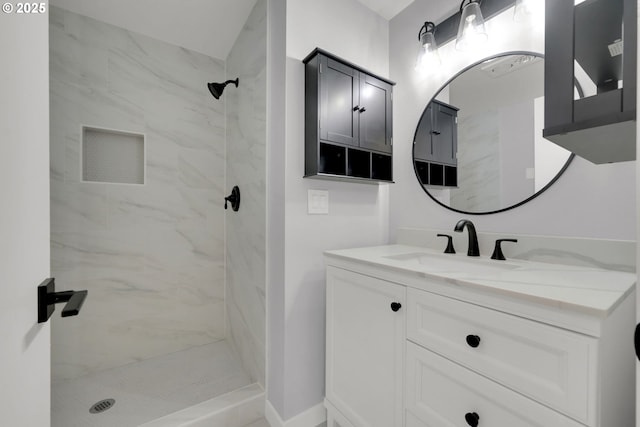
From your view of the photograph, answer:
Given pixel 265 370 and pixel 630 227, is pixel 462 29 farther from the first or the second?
pixel 265 370

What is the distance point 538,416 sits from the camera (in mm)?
637

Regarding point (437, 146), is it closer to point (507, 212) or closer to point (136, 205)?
point (507, 212)

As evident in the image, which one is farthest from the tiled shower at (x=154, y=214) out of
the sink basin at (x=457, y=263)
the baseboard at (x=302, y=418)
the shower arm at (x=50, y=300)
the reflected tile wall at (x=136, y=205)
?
the shower arm at (x=50, y=300)

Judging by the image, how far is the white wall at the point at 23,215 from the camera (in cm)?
46

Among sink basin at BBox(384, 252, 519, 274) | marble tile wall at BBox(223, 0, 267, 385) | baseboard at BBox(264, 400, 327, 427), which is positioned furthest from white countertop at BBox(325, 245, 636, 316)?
baseboard at BBox(264, 400, 327, 427)

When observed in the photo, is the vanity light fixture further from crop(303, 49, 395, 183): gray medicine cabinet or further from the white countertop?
the white countertop

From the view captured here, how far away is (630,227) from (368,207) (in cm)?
109

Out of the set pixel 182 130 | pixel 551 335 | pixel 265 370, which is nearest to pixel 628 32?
pixel 551 335

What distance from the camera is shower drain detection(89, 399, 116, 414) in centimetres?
151

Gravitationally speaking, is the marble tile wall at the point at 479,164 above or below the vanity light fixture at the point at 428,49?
below

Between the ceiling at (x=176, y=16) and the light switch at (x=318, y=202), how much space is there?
4.41ft

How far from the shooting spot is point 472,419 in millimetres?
753

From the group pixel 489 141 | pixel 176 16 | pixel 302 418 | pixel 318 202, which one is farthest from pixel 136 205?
pixel 489 141

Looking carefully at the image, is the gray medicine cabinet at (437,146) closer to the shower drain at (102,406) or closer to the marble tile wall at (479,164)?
the marble tile wall at (479,164)
